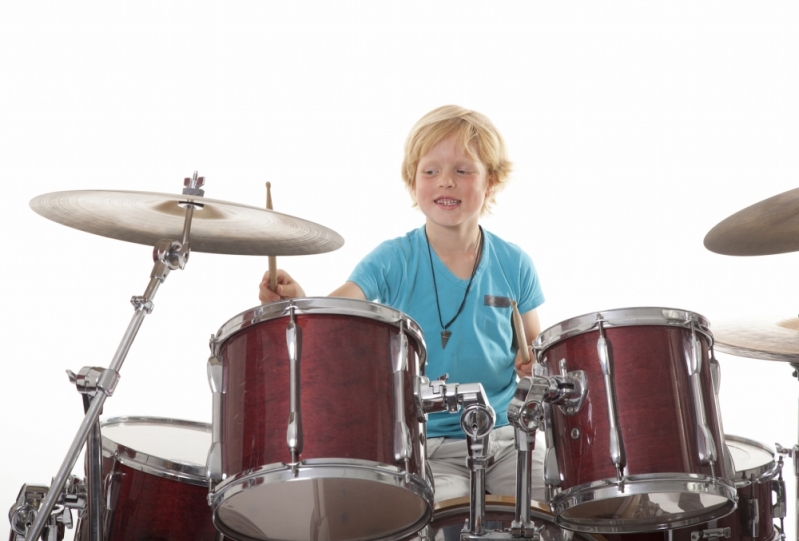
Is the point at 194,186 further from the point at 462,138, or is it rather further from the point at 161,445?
the point at 462,138

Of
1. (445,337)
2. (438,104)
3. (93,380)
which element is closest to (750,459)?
(445,337)

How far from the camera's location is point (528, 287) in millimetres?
2049

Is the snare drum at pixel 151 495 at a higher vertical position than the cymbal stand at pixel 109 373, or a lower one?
lower

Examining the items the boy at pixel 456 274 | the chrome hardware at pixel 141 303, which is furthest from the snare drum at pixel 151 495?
the boy at pixel 456 274

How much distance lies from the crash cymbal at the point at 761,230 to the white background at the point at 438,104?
2.87 ft

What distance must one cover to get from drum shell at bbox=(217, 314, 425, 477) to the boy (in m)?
0.54

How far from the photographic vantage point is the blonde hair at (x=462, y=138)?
2.00 m

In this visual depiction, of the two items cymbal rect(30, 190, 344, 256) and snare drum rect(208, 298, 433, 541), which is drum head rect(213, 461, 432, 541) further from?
cymbal rect(30, 190, 344, 256)

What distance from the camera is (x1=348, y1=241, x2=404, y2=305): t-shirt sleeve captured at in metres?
1.92

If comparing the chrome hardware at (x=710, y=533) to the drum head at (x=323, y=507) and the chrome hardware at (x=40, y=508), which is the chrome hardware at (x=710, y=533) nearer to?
the drum head at (x=323, y=507)

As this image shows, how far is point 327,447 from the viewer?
3.96ft

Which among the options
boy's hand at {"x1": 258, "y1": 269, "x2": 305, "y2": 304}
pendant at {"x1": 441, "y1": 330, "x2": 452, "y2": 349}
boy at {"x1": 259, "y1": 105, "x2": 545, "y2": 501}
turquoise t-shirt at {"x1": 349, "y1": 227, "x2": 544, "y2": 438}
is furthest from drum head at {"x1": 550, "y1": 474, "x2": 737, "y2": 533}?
boy's hand at {"x1": 258, "y1": 269, "x2": 305, "y2": 304}

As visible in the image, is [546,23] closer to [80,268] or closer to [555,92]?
[555,92]

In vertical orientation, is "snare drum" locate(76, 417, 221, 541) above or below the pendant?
below
